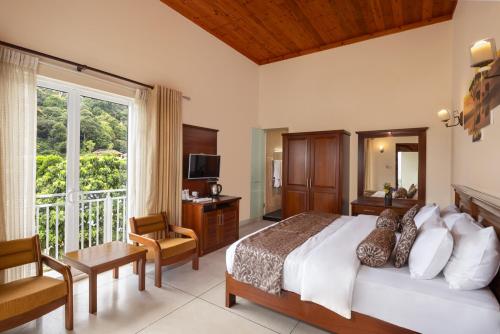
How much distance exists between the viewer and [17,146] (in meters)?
2.32

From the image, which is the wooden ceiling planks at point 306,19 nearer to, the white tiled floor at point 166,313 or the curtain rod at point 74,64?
the curtain rod at point 74,64

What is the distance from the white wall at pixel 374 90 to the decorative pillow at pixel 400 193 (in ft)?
1.15

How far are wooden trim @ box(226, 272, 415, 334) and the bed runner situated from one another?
4.3 inches

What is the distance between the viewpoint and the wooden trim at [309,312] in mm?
1718

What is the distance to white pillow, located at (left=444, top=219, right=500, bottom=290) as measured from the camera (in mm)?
1473

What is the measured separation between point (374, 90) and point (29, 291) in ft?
17.5

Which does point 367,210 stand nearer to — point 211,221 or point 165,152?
point 211,221

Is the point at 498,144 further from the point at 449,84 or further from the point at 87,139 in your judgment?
the point at 87,139

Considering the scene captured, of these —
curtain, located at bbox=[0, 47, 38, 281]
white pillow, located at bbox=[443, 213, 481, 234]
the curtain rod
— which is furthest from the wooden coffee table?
white pillow, located at bbox=[443, 213, 481, 234]

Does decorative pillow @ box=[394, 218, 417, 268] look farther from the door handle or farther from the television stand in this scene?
the door handle

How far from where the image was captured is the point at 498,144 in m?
1.81

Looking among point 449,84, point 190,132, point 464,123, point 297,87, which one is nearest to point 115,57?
point 190,132

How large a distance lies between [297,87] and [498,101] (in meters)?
4.01

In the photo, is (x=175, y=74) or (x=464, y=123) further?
(x=175, y=74)
